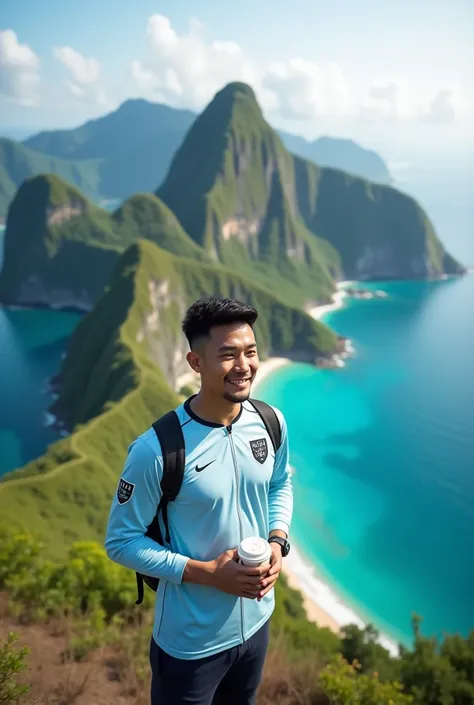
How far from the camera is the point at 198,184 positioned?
15838cm

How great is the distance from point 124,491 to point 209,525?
2.55 feet

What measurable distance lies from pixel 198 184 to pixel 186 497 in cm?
16325

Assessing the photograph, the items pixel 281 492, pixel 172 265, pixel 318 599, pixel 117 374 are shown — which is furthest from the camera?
pixel 172 265

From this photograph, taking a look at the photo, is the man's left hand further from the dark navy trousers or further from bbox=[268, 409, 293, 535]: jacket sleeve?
the dark navy trousers

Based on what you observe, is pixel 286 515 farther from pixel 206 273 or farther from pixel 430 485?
pixel 206 273

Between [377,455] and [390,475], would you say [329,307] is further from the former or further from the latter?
[390,475]

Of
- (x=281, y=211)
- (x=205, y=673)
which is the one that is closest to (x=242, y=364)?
(x=205, y=673)

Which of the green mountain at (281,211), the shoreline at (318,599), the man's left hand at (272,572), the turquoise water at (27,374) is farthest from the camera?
the green mountain at (281,211)

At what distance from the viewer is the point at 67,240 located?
137 meters

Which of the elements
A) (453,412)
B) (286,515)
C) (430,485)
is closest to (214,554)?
(286,515)

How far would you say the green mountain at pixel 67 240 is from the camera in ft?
420

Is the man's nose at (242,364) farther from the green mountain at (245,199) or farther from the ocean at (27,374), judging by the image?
the green mountain at (245,199)

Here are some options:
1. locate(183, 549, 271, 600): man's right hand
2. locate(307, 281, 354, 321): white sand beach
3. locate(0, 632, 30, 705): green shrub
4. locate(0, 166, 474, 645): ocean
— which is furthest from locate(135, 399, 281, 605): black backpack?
locate(307, 281, 354, 321): white sand beach

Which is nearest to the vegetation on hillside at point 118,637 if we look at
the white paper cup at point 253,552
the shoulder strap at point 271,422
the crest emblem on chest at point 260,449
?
the white paper cup at point 253,552
